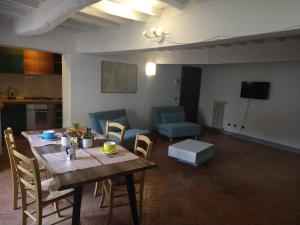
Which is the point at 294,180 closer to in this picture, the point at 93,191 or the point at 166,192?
the point at 166,192

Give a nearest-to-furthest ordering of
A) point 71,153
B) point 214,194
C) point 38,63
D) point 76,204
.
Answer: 1. point 76,204
2. point 71,153
3. point 214,194
4. point 38,63

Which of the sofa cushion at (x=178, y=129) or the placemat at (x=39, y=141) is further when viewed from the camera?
the sofa cushion at (x=178, y=129)

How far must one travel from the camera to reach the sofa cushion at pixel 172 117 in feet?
18.0

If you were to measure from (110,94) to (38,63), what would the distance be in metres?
1.88

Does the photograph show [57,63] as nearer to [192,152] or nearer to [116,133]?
[116,133]

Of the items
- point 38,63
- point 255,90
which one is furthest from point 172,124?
point 38,63

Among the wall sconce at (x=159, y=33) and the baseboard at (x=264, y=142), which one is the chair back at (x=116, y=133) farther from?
the baseboard at (x=264, y=142)

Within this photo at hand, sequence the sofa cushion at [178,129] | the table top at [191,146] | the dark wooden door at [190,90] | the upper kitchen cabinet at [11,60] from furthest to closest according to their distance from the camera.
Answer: the dark wooden door at [190,90]
the sofa cushion at [178,129]
the upper kitchen cabinet at [11,60]
the table top at [191,146]

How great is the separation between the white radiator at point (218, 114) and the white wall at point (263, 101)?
121 mm

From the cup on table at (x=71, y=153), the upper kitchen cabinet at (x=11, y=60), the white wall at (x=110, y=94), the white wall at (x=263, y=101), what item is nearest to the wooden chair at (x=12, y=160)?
the cup on table at (x=71, y=153)

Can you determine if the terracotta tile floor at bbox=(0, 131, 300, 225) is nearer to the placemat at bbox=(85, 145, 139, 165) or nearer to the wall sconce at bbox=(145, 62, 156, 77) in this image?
the placemat at bbox=(85, 145, 139, 165)

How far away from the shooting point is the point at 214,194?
2.82 meters

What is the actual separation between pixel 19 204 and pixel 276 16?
10.4 ft

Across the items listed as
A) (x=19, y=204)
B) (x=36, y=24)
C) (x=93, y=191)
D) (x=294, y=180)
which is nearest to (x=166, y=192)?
(x=93, y=191)
